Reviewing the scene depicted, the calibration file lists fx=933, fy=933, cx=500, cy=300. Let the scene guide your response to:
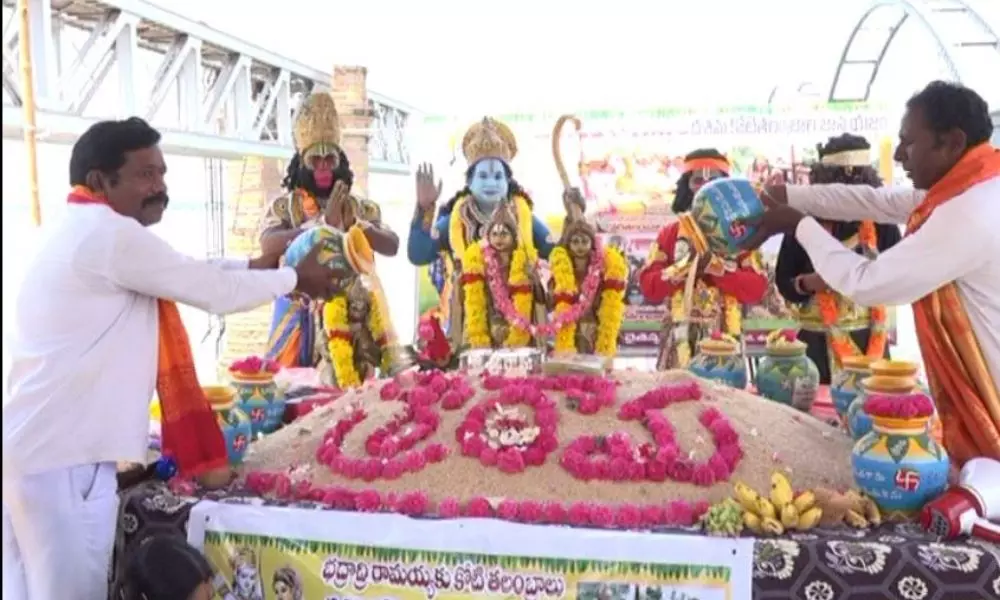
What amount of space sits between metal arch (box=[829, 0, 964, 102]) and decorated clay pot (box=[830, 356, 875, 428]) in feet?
18.8

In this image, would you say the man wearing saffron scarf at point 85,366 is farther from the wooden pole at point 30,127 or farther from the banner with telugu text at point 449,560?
the wooden pole at point 30,127

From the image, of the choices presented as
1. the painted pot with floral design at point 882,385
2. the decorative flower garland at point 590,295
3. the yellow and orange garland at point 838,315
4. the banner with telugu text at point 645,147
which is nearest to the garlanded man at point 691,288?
the decorative flower garland at point 590,295

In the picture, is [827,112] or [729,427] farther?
[827,112]

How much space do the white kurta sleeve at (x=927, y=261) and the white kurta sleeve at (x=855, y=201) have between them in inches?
20.0

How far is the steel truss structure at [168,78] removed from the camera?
4250mm

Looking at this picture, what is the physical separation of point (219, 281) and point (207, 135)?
13.7ft

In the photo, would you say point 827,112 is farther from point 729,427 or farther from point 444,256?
point 729,427

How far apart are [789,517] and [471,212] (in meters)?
2.51

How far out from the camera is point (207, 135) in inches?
242

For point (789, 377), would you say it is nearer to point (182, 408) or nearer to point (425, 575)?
point (425, 575)

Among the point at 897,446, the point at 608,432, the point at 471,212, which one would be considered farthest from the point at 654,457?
the point at 471,212

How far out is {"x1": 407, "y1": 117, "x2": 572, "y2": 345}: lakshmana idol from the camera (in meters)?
4.16

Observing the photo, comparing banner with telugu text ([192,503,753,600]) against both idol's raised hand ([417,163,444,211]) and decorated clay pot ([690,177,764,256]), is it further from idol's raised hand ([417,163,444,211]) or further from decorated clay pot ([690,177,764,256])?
idol's raised hand ([417,163,444,211])

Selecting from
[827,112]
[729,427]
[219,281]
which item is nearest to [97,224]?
[219,281]
